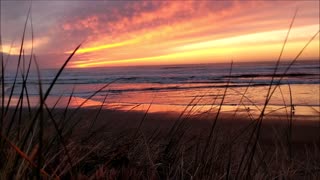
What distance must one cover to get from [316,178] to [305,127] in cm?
830

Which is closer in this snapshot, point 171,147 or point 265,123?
point 171,147

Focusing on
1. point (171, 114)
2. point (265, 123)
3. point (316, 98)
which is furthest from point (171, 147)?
point (316, 98)

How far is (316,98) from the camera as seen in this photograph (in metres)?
16.0

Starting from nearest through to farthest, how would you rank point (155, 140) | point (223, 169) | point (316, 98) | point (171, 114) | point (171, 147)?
point (223, 169) < point (171, 147) < point (155, 140) < point (171, 114) < point (316, 98)

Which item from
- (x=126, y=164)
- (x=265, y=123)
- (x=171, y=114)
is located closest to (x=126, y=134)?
(x=126, y=164)

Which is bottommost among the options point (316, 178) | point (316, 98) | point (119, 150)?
point (316, 98)

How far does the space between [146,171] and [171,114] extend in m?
9.73

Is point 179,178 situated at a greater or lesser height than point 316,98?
greater

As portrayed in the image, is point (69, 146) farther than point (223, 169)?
No

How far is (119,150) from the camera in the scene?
3227 millimetres

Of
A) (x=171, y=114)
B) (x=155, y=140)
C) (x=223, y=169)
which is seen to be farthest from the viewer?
(x=171, y=114)

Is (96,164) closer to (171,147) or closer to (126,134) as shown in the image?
(171,147)

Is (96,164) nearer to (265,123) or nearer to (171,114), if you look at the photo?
(265,123)

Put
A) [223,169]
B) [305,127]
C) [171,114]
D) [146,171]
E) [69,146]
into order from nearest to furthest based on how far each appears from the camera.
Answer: [69,146] < [146,171] < [223,169] < [305,127] < [171,114]
